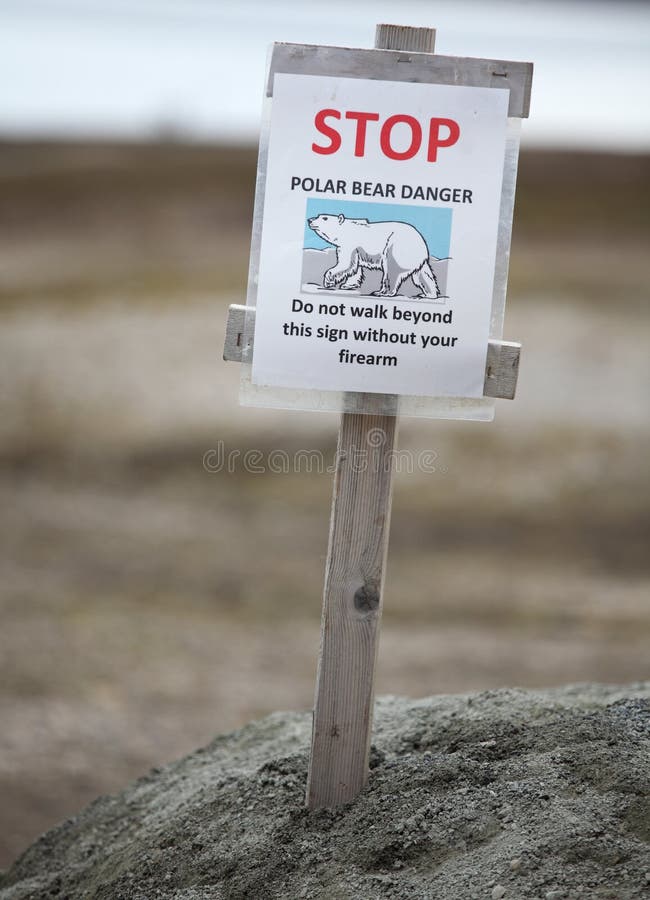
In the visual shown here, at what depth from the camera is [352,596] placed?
2.86 metres

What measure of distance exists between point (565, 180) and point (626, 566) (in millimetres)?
12916

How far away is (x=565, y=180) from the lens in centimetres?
2008

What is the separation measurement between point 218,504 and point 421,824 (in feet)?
27.1

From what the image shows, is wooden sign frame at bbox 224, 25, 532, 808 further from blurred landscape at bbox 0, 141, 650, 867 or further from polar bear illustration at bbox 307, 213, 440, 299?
blurred landscape at bbox 0, 141, 650, 867

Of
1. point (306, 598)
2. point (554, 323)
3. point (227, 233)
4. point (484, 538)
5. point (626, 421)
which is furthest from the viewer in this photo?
point (227, 233)

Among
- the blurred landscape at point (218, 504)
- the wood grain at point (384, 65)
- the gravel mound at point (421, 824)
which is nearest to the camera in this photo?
the gravel mound at point (421, 824)

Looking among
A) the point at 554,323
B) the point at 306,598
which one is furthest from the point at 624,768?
the point at 554,323

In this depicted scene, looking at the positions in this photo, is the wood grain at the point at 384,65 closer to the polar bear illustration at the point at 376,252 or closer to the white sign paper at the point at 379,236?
the white sign paper at the point at 379,236

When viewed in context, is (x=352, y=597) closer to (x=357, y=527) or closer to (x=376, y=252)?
(x=357, y=527)

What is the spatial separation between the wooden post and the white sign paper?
19 cm

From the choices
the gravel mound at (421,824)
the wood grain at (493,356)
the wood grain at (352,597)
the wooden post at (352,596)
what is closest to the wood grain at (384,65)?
the wooden post at (352,596)

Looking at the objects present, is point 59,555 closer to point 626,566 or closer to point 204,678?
point 204,678

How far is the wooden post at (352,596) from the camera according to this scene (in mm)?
2840

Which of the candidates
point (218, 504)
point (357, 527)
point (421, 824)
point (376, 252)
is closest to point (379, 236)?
point (376, 252)
